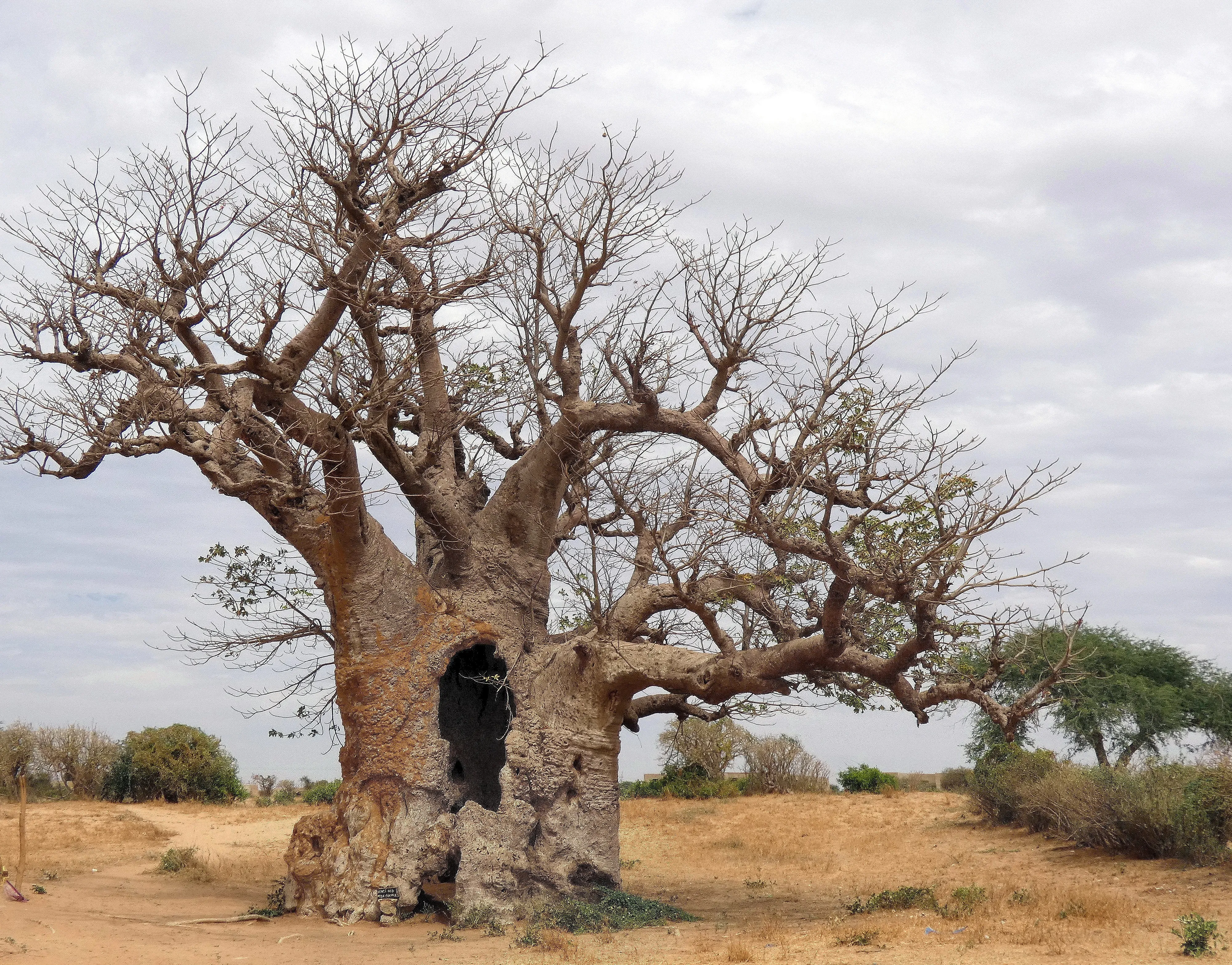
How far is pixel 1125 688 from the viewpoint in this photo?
64.6 ft

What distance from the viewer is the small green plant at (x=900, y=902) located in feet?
29.2

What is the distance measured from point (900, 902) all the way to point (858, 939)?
5.38ft

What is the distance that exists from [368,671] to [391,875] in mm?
1771

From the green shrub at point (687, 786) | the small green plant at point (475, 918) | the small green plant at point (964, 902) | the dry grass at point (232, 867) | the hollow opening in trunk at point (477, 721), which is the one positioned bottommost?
the dry grass at point (232, 867)

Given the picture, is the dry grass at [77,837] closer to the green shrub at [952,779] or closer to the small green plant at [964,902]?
the small green plant at [964,902]

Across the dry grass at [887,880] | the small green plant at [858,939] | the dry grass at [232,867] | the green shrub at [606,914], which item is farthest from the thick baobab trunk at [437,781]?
the dry grass at [232,867]

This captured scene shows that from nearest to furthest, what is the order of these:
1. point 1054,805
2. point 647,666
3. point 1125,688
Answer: point 647,666 < point 1054,805 < point 1125,688

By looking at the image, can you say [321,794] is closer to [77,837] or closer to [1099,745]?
[77,837]

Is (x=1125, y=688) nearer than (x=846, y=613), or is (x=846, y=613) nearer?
(x=846, y=613)

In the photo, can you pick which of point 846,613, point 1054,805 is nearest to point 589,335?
point 846,613

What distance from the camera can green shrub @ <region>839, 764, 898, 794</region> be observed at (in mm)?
23328

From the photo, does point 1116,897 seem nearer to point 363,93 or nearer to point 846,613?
point 846,613

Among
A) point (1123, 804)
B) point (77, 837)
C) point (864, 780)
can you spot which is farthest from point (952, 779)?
point (77, 837)

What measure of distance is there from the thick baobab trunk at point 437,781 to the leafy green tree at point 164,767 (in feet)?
48.6
